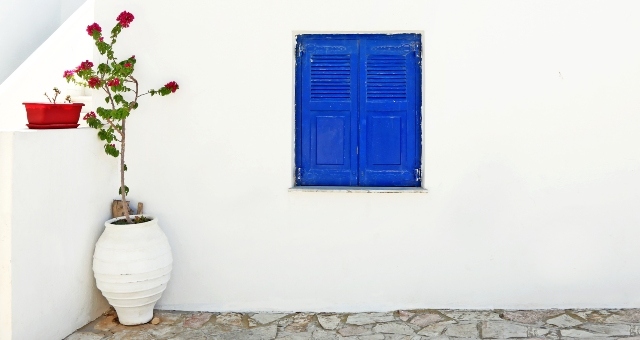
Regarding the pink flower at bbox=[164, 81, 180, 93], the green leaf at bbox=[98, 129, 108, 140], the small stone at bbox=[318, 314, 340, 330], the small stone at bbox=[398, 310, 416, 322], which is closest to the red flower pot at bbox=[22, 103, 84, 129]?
the green leaf at bbox=[98, 129, 108, 140]

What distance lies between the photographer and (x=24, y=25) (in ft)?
22.8

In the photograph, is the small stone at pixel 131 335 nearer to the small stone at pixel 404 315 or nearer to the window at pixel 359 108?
the window at pixel 359 108

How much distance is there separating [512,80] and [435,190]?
1.14 meters

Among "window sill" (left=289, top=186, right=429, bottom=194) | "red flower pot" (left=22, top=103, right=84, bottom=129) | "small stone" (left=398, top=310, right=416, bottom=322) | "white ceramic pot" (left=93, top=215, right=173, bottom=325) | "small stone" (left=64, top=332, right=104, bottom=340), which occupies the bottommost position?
"small stone" (left=64, top=332, right=104, bottom=340)

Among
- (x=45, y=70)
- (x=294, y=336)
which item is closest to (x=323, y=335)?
(x=294, y=336)

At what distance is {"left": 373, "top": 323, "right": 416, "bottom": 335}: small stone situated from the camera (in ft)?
15.1

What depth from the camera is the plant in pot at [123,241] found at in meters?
4.49

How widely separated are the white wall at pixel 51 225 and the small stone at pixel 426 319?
269 centimetres

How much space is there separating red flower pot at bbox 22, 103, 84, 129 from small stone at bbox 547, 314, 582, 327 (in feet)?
13.9

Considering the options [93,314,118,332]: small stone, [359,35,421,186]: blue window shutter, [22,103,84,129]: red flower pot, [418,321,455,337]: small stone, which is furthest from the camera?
[359,35,421,186]: blue window shutter

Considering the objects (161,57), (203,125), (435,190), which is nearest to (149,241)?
(203,125)

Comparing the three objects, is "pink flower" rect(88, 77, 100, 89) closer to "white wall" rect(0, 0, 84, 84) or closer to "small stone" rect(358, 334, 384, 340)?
"white wall" rect(0, 0, 84, 84)

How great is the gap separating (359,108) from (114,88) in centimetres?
204

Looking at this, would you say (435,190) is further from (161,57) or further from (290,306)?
(161,57)
